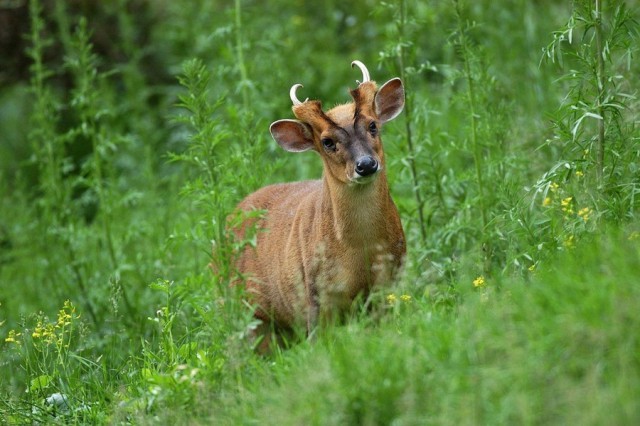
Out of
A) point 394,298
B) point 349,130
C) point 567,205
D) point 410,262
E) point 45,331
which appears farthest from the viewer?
point 410,262

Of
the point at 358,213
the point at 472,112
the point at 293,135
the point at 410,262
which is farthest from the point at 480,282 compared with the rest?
the point at 293,135

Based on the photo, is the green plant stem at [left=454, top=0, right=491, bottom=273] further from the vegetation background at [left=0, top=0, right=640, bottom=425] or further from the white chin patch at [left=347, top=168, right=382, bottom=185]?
the white chin patch at [left=347, top=168, right=382, bottom=185]

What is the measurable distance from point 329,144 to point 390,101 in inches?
22.3

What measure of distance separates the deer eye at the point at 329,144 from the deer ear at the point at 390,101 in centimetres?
41

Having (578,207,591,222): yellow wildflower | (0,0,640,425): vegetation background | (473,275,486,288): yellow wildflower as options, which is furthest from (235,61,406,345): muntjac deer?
(578,207,591,222): yellow wildflower

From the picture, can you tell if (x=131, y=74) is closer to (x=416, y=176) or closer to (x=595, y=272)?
(x=416, y=176)

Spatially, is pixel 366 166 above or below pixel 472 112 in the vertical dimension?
below

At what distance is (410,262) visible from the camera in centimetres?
608

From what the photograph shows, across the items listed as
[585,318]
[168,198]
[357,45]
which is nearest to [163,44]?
[357,45]

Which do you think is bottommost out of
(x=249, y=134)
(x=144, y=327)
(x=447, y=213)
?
(x=144, y=327)

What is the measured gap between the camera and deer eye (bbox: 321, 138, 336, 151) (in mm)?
6004

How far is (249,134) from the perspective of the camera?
6.92 meters

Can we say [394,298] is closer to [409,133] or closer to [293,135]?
[293,135]

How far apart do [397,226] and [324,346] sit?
1.29 metres
